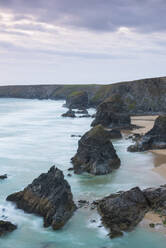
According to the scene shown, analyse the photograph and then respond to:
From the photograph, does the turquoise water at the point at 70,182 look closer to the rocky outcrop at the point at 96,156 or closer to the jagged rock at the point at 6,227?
the jagged rock at the point at 6,227

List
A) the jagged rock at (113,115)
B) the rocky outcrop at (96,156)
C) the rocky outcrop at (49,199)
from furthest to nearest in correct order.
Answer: the jagged rock at (113,115), the rocky outcrop at (96,156), the rocky outcrop at (49,199)

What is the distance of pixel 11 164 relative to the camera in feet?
164

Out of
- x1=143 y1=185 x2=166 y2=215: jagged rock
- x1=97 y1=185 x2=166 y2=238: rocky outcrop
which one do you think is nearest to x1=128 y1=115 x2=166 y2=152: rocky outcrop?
x1=143 y1=185 x2=166 y2=215: jagged rock

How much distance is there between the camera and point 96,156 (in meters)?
44.4

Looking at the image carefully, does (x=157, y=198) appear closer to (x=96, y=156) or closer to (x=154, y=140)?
(x=96, y=156)

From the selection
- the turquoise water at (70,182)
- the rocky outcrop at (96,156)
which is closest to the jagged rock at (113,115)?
the turquoise water at (70,182)

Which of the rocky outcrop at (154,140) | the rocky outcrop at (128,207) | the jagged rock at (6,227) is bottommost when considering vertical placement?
the jagged rock at (6,227)

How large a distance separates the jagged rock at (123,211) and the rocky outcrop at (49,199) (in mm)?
3429

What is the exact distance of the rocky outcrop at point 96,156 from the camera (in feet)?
144

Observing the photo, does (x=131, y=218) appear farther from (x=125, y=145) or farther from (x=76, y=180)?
(x=125, y=145)

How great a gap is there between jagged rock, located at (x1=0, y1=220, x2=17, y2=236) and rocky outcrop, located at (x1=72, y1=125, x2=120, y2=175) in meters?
17.0

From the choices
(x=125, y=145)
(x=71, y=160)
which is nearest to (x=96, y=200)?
(x=71, y=160)

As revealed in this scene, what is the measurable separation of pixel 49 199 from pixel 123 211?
696 cm

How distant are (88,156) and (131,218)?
1784 centimetres
